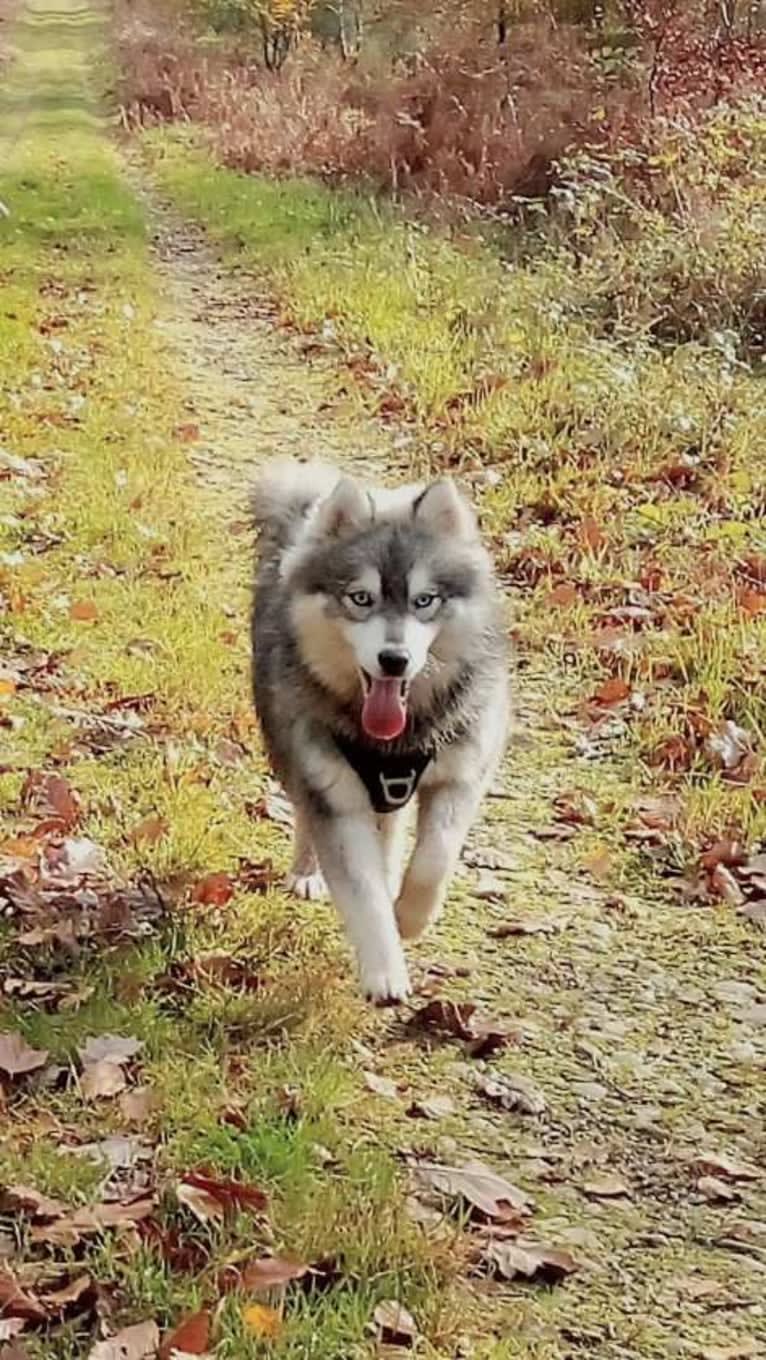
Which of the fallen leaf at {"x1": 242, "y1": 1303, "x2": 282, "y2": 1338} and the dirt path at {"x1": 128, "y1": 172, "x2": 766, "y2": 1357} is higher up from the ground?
the fallen leaf at {"x1": 242, "y1": 1303, "x2": 282, "y2": 1338}

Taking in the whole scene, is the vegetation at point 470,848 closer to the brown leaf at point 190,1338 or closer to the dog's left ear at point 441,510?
the brown leaf at point 190,1338

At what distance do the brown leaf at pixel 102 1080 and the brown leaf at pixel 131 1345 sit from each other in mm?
764

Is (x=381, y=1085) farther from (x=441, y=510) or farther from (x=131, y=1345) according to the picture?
(x=441, y=510)

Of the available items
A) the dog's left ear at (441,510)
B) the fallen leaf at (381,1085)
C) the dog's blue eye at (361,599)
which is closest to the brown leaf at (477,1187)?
the fallen leaf at (381,1085)

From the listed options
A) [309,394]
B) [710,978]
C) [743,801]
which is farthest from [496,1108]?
[309,394]

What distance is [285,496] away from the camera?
194 inches

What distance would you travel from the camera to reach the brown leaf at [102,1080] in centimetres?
367

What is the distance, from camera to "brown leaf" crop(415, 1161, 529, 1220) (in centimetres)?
345

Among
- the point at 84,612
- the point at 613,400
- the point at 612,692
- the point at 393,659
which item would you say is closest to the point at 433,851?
the point at 393,659

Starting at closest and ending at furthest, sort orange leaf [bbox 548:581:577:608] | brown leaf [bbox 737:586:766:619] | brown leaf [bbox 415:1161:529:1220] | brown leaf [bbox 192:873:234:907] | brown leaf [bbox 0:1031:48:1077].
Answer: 1. brown leaf [bbox 415:1161:529:1220]
2. brown leaf [bbox 0:1031:48:1077]
3. brown leaf [bbox 192:873:234:907]
4. brown leaf [bbox 737:586:766:619]
5. orange leaf [bbox 548:581:577:608]

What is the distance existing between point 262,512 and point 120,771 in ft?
3.14

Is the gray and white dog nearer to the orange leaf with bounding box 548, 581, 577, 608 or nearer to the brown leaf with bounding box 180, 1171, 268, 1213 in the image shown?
the brown leaf with bounding box 180, 1171, 268, 1213

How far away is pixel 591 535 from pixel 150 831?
136 inches

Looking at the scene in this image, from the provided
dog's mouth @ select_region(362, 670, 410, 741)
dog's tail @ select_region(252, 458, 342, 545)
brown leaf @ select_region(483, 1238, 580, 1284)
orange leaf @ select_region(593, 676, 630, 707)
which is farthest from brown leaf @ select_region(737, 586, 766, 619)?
brown leaf @ select_region(483, 1238, 580, 1284)
